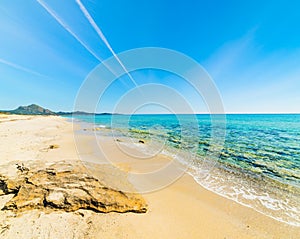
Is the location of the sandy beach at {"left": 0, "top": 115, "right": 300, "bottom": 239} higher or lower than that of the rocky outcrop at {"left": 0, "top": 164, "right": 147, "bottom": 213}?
lower

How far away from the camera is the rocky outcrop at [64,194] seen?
127 inches

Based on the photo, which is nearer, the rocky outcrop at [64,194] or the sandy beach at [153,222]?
the sandy beach at [153,222]

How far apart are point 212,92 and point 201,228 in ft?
16.6

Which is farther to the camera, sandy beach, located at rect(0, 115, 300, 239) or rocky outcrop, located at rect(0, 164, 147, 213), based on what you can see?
rocky outcrop, located at rect(0, 164, 147, 213)

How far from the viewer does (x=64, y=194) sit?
3424 mm

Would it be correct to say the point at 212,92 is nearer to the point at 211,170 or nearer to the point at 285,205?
the point at 211,170

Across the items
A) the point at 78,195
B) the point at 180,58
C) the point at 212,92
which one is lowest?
the point at 78,195

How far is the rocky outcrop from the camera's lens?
323 cm

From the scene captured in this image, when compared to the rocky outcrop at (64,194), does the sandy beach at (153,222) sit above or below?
below

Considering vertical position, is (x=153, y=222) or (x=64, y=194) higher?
(x=64, y=194)

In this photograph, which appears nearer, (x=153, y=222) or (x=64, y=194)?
(x=153, y=222)

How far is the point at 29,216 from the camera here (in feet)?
9.75

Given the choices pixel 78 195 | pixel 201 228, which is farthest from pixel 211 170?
pixel 78 195

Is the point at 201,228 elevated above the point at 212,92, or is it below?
below
